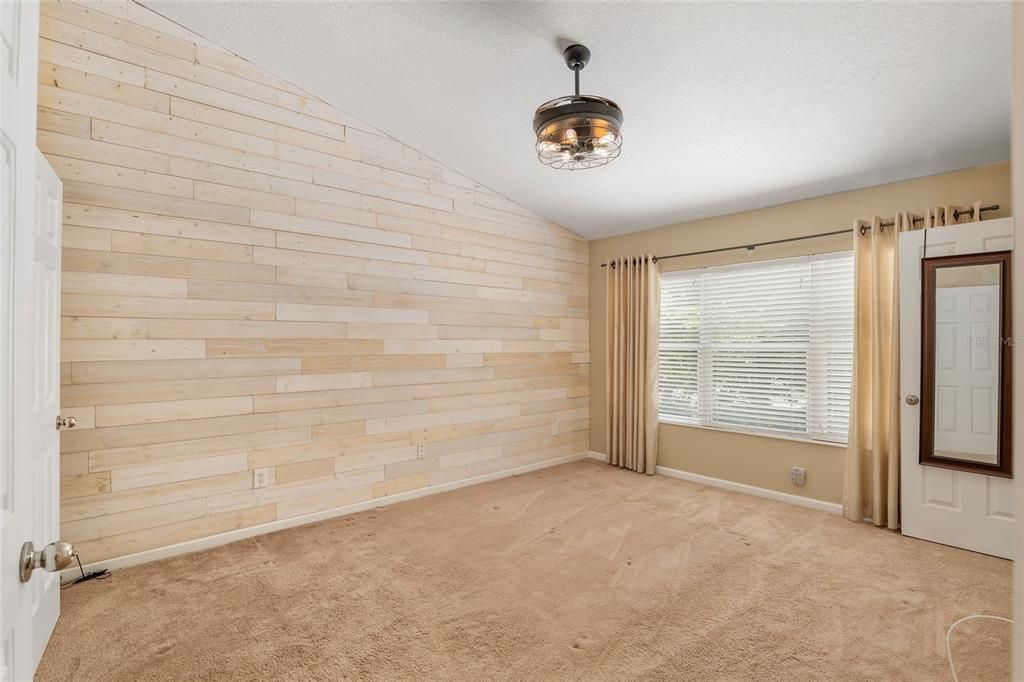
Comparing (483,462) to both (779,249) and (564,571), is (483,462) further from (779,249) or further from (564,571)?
(779,249)

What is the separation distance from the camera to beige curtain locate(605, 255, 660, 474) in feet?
16.6

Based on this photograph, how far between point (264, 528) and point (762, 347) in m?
4.09

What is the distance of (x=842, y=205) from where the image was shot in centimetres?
392

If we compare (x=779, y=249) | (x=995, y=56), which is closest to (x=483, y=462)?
(x=779, y=249)

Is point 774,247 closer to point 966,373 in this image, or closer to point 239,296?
point 966,373

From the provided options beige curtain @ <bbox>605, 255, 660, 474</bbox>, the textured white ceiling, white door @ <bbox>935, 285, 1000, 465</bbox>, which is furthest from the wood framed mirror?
beige curtain @ <bbox>605, 255, 660, 474</bbox>

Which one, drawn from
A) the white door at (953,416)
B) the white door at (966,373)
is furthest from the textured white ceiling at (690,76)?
the white door at (966,373)

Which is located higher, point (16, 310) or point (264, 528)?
point (16, 310)

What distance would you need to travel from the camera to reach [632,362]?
17.0 ft

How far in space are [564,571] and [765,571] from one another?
1150 millimetres

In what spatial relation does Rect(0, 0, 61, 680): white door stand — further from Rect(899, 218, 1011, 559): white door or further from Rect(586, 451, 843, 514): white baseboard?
Rect(586, 451, 843, 514): white baseboard

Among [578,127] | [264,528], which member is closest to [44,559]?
[578,127]

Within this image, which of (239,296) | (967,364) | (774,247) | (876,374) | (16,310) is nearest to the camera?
(16,310)

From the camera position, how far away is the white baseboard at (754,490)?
3.98 metres
